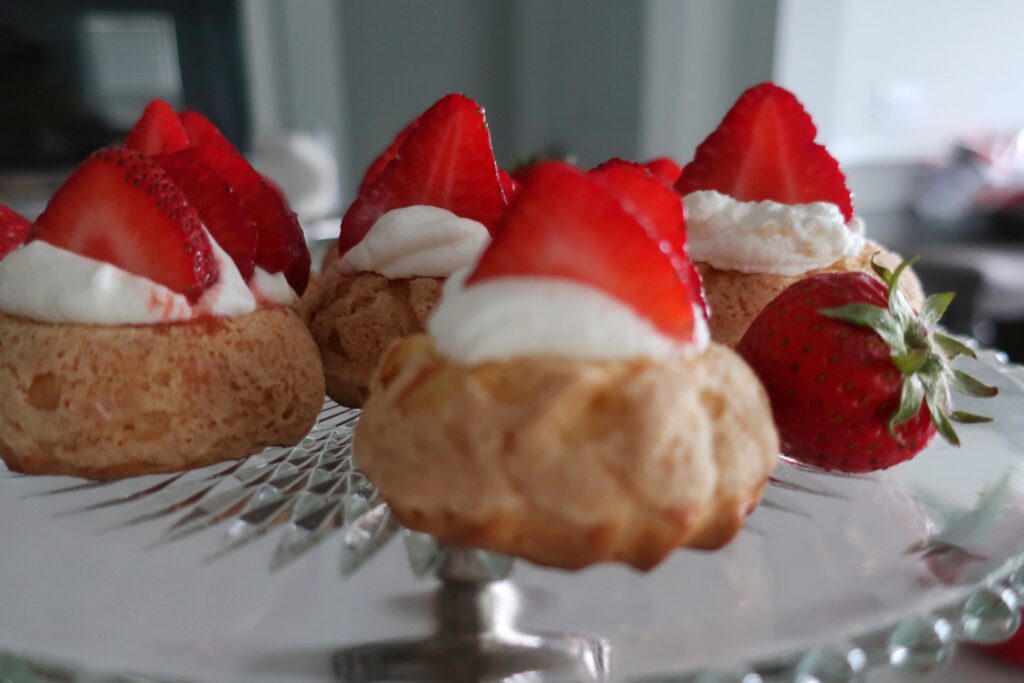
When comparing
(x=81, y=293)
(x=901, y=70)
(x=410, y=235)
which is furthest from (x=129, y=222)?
(x=901, y=70)

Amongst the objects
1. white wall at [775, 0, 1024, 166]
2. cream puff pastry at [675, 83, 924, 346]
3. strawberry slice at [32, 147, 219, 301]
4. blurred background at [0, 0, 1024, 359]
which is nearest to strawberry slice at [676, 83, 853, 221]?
cream puff pastry at [675, 83, 924, 346]

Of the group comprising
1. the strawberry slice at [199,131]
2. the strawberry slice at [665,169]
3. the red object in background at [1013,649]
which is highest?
the strawberry slice at [199,131]

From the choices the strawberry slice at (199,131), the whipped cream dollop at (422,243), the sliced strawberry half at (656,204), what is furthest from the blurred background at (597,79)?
the sliced strawberry half at (656,204)

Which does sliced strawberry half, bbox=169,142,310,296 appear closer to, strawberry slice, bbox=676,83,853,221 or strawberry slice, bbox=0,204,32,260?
strawberry slice, bbox=0,204,32,260

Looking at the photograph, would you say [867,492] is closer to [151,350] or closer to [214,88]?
[151,350]

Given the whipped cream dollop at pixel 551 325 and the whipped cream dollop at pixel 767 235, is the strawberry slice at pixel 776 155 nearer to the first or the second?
the whipped cream dollop at pixel 767 235

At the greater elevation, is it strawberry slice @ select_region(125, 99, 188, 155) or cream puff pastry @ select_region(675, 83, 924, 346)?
strawberry slice @ select_region(125, 99, 188, 155)

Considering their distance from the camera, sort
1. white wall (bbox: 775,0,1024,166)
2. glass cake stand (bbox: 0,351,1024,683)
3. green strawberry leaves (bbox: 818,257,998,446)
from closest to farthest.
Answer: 1. glass cake stand (bbox: 0,351,1024,683)
2. green strawberry leaves (bbox: 818,257,998,446)
3. white wall (bbox: 775,0,1024,166)
